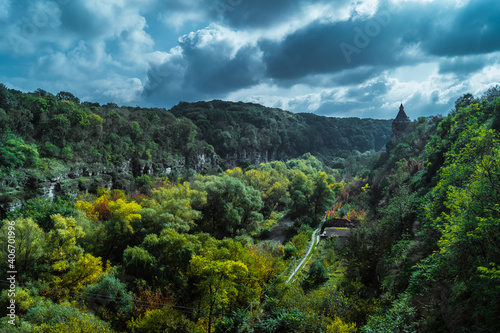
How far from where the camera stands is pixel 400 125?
71.8 metres

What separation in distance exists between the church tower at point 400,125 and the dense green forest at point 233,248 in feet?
69.3

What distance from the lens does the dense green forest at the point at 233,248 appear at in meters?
10.5

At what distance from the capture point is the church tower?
229ft

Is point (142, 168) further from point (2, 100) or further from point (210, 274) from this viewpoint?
point (210, 274)

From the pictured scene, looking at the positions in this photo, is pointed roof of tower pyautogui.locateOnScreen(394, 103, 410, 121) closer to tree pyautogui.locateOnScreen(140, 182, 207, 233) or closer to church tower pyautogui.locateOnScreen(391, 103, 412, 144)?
church tower pyautogui.locateOnScreen(391, 103, 412, 144)

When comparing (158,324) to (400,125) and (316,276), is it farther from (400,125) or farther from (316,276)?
(400,125)

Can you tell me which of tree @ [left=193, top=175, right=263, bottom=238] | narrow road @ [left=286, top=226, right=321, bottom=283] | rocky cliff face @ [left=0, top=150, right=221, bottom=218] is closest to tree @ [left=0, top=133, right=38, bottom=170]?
rocky cliff face @ [left=0, top=150, right=221, bottom=218]

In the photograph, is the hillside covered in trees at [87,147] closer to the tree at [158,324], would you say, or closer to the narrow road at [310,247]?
the tree at [158,324]

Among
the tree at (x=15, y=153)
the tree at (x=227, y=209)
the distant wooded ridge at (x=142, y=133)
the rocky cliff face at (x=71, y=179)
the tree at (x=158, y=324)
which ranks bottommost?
the tree at (x=158, y=324)

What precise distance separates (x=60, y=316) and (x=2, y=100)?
39044mm

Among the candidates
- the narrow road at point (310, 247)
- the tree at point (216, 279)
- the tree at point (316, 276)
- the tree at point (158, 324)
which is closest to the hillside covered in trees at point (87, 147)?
the tree at point (158, 324)

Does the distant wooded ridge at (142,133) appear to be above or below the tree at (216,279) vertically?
above

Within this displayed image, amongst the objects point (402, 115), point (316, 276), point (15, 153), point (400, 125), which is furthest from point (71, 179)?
point (402, 115)

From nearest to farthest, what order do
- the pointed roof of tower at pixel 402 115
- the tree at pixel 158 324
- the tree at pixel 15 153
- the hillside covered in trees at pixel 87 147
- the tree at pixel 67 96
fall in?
the tree at pixel 158 324 < the tree at pixel 15 153 < the hillside covered in trees at pixel 87 147 < the tree at pixel 67 96 < the pointed roof of tower at pixel 402 115
